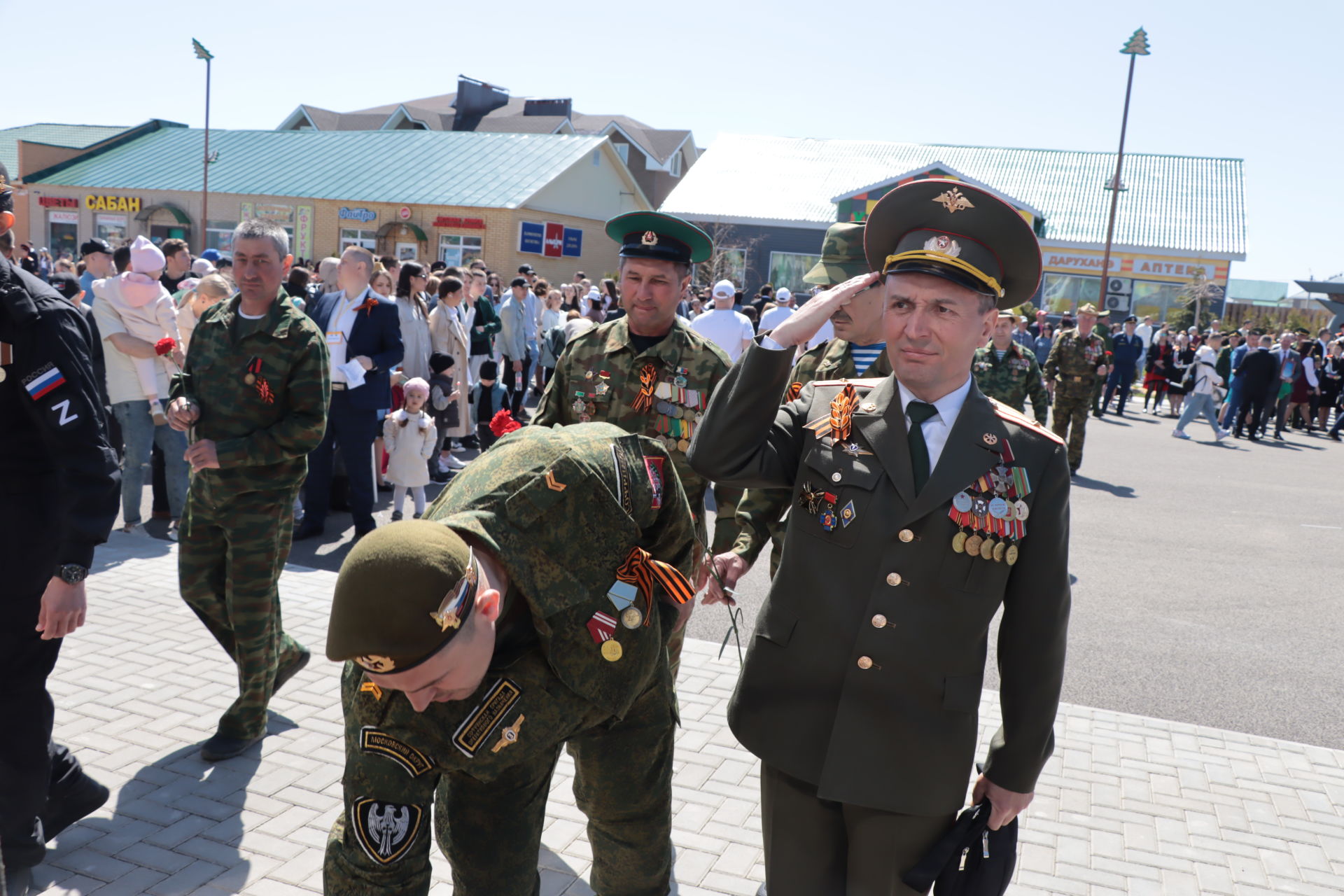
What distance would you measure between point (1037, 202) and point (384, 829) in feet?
128

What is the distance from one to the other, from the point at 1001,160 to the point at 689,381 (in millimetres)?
40056

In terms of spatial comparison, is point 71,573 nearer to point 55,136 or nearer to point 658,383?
point 658,383

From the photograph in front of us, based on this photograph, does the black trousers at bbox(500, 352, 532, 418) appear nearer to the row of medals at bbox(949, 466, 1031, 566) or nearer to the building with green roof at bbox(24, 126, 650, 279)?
the row of medals at bbox(949, 466, 1031, 566)

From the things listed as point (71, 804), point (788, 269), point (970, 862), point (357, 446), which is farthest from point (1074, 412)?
point (788, 269)

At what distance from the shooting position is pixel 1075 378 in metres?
13.2

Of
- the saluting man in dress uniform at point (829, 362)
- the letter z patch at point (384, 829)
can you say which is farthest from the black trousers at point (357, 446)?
the letter z patch at point (384, 829)

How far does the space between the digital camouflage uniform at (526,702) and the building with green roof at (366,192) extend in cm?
3205

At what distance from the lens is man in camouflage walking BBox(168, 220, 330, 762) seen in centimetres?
419

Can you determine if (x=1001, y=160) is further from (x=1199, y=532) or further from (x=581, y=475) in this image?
(x=581, y=475)

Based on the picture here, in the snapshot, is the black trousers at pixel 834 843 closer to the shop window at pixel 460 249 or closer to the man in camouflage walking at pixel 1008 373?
the man in camouflage walking at pixel 1008 373

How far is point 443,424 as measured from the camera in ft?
33.2

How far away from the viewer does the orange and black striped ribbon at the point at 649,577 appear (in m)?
2.42

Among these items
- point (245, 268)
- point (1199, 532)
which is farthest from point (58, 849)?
point (1199, 532)

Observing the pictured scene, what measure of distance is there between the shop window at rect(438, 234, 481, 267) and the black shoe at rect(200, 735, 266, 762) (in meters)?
31.2
